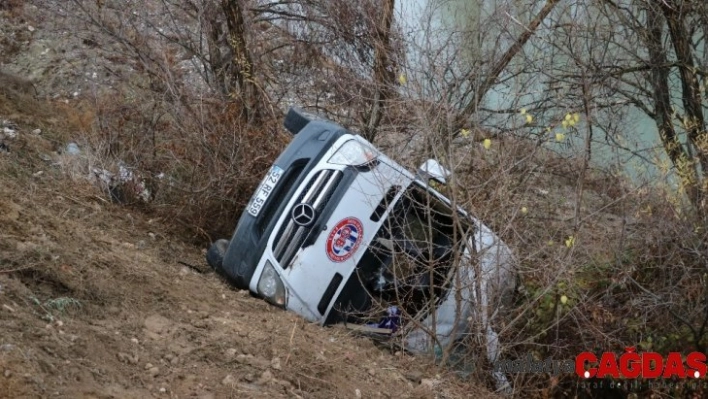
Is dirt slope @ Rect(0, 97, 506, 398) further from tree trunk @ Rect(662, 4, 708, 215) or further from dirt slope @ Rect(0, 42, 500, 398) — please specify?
tree trunk @ Rect(662, 4, 708, 215)

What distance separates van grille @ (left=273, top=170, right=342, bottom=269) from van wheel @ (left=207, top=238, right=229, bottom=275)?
69 centimetres

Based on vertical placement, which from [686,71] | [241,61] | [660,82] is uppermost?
[686,71]

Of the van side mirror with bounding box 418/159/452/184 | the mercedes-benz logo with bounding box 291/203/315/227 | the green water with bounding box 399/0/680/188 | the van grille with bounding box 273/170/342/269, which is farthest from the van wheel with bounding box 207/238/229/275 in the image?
the green water with bounding box 399/0/680/188

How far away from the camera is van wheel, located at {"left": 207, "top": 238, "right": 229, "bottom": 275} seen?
7.47 meters

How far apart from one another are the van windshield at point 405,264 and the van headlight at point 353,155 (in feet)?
1.37

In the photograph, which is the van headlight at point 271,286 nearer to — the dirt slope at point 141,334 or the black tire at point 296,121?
the dirt slope at point 141,334

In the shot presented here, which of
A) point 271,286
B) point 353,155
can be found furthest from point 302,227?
point 353,155

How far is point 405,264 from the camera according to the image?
270 inches

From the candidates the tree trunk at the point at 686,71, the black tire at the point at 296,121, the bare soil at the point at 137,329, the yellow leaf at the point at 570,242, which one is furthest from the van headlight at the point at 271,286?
the tree trunk at the point at 686,71

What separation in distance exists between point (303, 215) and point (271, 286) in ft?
2.07

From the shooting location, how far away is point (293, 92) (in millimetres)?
10156

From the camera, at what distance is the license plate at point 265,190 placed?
721 cm

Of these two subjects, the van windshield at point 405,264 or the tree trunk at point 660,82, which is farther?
the tree trunk at point 660,82

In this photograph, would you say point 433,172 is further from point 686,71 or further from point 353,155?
point 686,71
